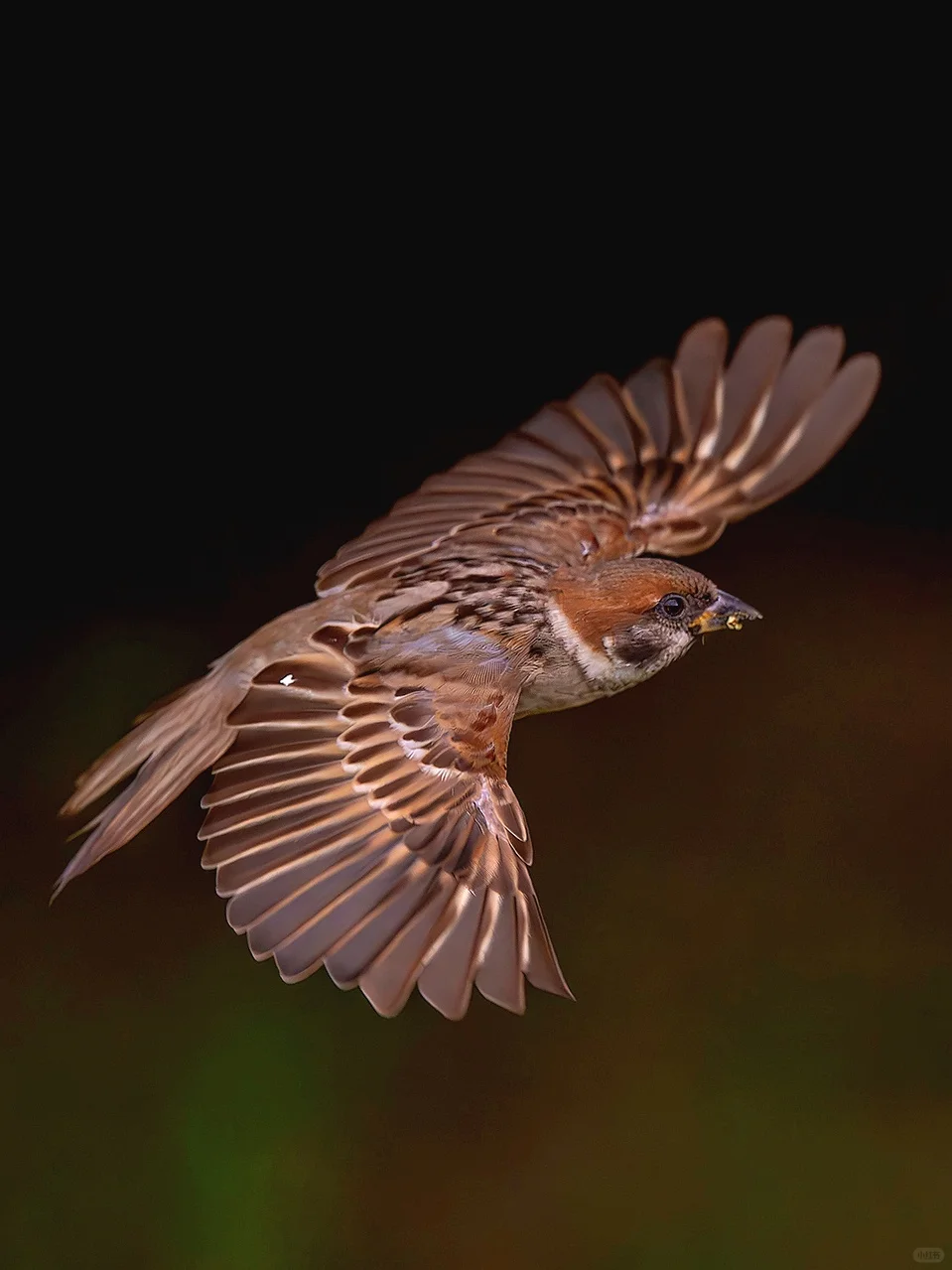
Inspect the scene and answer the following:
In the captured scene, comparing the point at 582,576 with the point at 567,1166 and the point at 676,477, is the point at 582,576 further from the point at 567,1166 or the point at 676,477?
the point at 567,1166

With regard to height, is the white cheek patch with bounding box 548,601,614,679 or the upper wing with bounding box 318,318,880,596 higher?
the upper wing with bounding box 318,318,880,596

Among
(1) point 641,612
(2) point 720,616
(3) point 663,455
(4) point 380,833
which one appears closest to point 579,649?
(1) point 641,612

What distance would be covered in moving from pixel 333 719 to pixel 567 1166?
186 cm

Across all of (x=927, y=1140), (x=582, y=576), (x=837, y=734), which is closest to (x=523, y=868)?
(x=582, y=576)

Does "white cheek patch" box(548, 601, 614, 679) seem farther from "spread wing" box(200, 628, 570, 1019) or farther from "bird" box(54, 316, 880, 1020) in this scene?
"spread wing" box(200, 628, 570, 1019)

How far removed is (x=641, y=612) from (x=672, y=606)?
50 millimetres

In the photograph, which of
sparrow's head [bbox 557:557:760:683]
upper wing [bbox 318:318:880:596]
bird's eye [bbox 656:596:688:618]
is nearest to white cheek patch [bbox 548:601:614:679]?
sparrow's head [bbox 557:557:760:683]

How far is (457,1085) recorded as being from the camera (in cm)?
382

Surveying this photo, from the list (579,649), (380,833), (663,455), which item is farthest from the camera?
(663,455)

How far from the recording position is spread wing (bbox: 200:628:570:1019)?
6.65 feet

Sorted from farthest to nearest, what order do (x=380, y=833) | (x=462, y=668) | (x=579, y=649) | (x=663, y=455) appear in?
(x=663, y=455), (x=579, y=649), (x=462, y=668), (x=380, y=833)

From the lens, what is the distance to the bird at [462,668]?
209cm

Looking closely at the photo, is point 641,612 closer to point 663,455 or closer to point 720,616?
point 720,616

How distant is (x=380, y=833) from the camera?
2.22 metres
